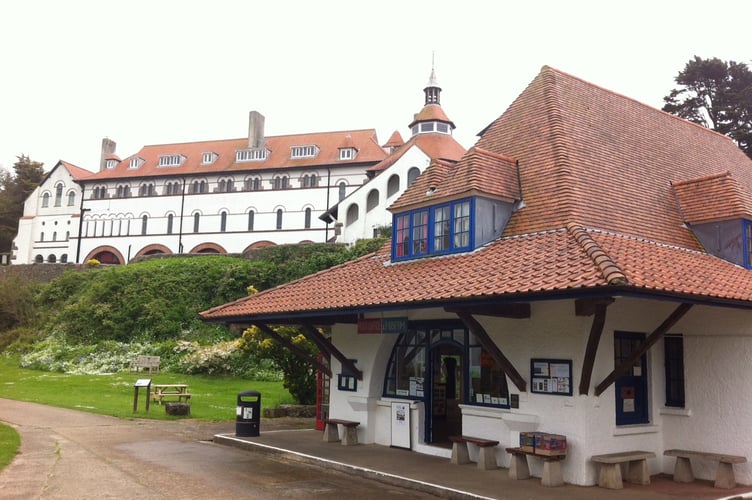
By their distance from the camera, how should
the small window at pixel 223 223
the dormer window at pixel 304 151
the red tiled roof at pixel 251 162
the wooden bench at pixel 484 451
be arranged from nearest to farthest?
the wooden bench at pixel 484 451
the red tiled roof at pixel 251 162
the dormer window at pixel 304 151
the small window at pixel 223 223

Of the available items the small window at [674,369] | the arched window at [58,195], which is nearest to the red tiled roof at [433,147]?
the small window at [674,369]

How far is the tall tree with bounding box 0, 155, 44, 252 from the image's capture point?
72438 millimetres

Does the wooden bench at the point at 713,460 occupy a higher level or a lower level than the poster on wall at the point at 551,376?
lower

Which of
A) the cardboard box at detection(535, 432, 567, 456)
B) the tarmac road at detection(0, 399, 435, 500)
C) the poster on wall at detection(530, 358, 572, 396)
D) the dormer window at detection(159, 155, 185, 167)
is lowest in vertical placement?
the tarmac road at detection(0, 399, 435, 500)

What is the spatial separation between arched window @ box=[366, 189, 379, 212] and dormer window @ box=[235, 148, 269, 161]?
17.7 meters

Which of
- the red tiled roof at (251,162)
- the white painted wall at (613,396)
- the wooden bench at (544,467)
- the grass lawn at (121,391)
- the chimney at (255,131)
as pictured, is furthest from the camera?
the chimney at (255,131)

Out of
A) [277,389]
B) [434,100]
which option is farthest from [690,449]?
[434,100]

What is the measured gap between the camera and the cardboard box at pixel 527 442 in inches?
414

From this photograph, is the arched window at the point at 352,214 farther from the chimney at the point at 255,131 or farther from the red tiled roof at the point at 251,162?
the chimney at the point at 255,131

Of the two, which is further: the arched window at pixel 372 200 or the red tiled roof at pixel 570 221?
the arched window at pixel 372 200

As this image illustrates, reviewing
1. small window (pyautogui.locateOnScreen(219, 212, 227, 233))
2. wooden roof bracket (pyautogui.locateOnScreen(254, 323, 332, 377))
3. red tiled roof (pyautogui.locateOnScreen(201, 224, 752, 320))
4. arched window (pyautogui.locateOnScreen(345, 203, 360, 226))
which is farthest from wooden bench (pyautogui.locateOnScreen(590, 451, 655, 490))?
small window (pyautogui.locateOnScreen(219, 212, 227, 233))

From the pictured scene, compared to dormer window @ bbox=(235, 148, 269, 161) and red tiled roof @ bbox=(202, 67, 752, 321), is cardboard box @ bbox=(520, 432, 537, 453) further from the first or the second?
dormer window @ bbox=(235, 148, 269, 161)

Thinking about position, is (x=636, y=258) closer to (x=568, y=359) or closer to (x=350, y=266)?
(x=568, y=359)

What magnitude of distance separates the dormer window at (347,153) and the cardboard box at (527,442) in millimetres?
46936
